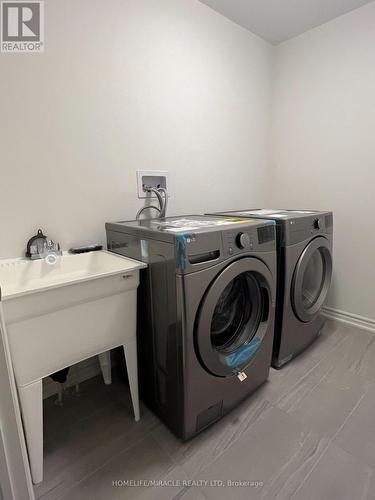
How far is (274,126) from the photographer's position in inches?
89.0

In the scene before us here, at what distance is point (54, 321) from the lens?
922 millimetres

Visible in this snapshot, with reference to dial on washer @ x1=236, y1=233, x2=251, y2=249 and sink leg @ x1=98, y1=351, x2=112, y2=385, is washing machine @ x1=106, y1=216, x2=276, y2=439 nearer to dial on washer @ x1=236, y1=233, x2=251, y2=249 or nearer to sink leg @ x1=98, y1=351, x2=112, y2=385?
dial on washer @ x1=236, y1=233, x2=251, y2=249

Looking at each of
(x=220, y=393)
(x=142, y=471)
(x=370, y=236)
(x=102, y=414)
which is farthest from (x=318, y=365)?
(x=102, y=414)

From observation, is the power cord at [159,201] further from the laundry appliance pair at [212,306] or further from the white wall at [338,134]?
the white wall at [338,134]

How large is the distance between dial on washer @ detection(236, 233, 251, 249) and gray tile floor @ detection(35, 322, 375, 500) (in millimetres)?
797

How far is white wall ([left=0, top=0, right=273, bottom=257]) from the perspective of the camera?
117 centimetres

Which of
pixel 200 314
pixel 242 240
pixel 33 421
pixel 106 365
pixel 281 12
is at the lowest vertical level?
pixel 106 365

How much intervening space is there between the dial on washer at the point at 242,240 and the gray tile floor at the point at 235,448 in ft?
2.61

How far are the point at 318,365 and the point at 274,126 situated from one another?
1.87 meters

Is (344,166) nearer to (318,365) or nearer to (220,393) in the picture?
(318,365)

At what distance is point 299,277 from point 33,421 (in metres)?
1.30

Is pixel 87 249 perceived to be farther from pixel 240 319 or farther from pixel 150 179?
pixel 240 319

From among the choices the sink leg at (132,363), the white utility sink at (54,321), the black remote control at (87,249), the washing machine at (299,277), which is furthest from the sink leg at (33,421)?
the washing machine at (299,277)

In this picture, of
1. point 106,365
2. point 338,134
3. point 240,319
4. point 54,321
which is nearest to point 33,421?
point 54,321
